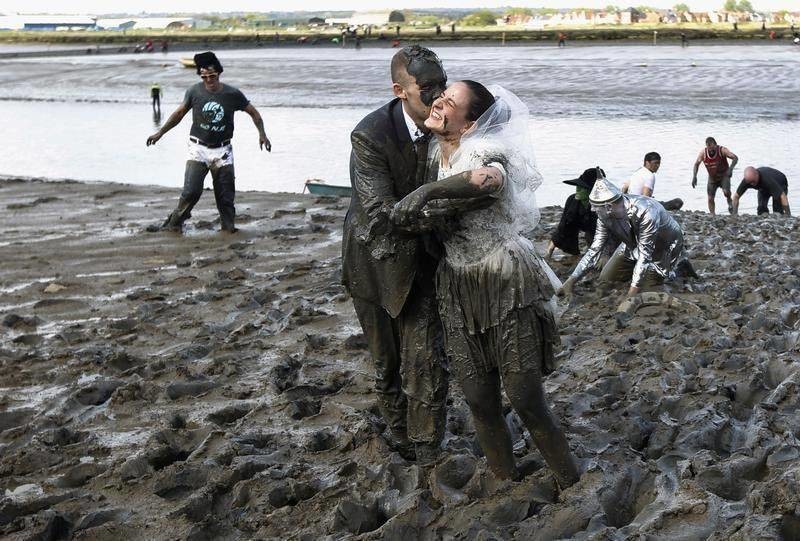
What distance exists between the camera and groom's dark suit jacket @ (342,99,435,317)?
4.52 m

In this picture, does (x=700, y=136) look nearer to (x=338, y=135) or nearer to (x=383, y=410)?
(x=338, y=135)

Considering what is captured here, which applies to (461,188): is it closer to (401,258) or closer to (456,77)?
(401,258)

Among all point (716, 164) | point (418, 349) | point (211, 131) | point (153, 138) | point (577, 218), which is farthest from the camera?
point (716, 164)

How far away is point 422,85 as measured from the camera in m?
4.41

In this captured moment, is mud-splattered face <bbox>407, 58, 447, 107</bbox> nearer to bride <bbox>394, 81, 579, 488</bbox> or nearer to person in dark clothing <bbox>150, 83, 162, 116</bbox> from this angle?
bride <bbox>394, 81, 579, 488</bbox>

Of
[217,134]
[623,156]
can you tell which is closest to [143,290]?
[217,134]

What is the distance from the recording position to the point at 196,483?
4.88m

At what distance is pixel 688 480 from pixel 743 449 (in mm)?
510

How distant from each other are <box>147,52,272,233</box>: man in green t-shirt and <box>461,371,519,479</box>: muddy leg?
23.3 feet

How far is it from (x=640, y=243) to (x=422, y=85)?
4.29 metres

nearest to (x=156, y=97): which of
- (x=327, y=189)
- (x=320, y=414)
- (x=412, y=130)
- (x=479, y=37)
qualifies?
(x=327, y=189)

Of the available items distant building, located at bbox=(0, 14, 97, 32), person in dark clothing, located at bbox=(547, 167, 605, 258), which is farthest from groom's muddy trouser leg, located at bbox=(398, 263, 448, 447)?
distant building, located at bbox=(0, 14, 97, 32)

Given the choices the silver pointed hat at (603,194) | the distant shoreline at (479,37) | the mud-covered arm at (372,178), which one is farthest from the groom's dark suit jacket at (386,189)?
the distant shoreline at (479,37)

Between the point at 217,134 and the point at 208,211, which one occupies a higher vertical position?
the point at 217,134
